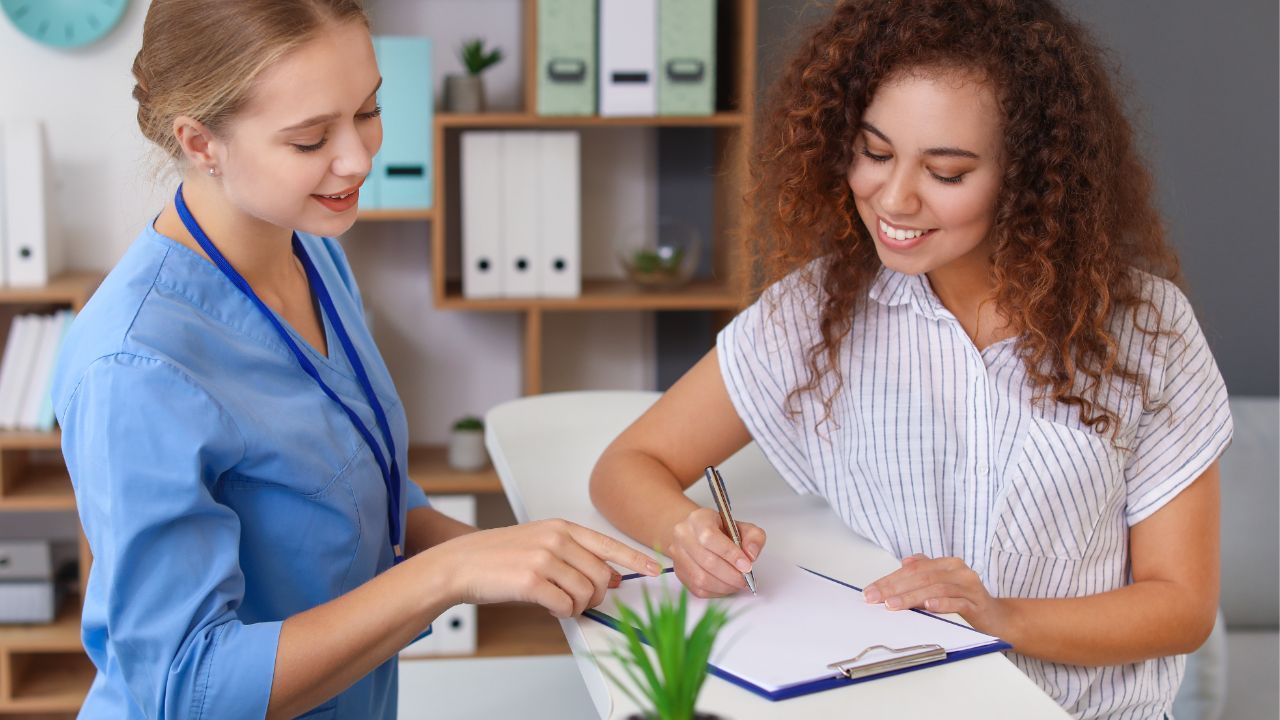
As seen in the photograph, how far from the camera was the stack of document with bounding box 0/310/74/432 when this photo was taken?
296 centimetres

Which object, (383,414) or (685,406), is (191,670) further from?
(685,406)

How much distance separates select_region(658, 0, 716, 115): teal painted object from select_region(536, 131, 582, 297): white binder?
258mm

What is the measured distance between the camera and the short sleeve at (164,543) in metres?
1.03

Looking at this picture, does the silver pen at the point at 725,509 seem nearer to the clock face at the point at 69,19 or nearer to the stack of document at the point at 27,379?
the stack of document at the point at 27,379

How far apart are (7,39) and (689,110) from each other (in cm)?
171

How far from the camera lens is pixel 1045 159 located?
1.32 metres

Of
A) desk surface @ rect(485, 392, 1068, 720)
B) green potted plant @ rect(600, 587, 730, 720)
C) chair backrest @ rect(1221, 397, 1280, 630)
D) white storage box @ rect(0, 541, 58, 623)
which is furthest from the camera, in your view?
white storage box @ rect(0, 541, 58, 623)

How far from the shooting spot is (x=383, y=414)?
1368 millimetres

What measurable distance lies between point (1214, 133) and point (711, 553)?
2.08m

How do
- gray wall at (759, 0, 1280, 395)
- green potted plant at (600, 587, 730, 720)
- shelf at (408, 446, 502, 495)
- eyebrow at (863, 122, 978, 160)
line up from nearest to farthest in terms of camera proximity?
green potted plant at (600, 587, 730, 720) < eyebrow at (863, 122, 978, 160) < gray wall at (759, 0, 1280, 395) < shelf at (408, 446, 502, 495)

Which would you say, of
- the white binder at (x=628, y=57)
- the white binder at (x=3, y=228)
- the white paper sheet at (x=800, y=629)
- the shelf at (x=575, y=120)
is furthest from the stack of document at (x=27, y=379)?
the white paper sheet at (x=800, y=629)

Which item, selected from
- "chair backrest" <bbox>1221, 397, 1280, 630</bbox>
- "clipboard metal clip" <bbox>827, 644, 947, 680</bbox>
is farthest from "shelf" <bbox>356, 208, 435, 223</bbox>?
"clipboard metal clip" <bbox>827, 644, 947, 680</bbox>

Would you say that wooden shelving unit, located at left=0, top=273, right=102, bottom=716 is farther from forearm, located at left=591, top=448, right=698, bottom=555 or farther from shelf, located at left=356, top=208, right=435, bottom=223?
forearm, located at left=591, top=448, right=698, bottom=555

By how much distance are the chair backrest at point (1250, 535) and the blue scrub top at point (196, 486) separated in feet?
5.89
